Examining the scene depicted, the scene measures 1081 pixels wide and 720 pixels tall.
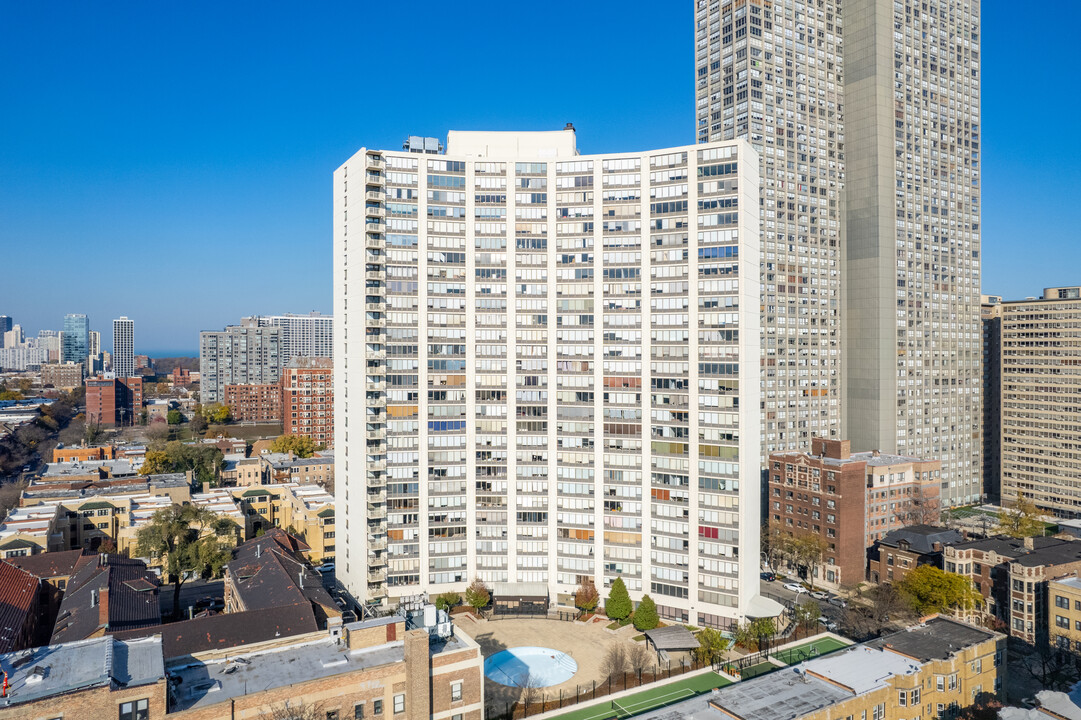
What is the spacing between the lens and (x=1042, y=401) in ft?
445

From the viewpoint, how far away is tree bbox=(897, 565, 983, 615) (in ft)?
256

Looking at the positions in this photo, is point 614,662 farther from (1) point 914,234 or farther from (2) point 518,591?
(1) point 914,234

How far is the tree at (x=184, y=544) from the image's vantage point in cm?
8544

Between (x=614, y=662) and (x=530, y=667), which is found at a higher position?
(x=530, y=667)

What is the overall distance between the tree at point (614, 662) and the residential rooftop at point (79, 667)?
39832mm

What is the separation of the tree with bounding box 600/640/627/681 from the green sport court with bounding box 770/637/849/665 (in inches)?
592

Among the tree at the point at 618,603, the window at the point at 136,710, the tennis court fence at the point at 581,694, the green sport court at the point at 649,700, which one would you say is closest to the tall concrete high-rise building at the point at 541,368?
the tree at the point at 618,603

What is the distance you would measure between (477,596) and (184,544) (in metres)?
39.5

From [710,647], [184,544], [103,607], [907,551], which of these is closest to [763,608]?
[710,647]

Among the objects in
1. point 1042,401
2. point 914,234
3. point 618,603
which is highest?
point 914,234

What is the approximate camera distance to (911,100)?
5295 inches

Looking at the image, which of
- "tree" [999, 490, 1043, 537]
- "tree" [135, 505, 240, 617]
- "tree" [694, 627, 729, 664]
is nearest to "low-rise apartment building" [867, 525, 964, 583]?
"tree" [999, 490, 1043, 537]

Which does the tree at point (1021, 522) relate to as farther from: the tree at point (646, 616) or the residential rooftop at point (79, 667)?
the residential rooftop at point (79, 667)

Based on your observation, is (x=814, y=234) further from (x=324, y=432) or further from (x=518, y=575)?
(x=324, y=432)
